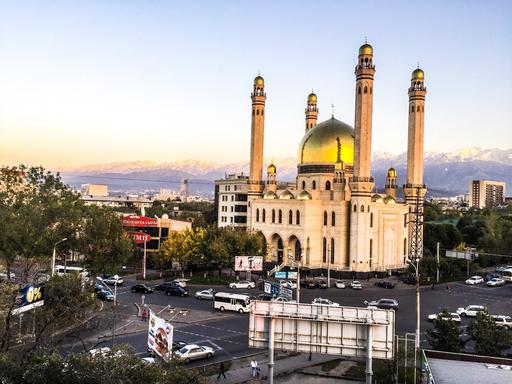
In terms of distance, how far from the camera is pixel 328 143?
6962 cm

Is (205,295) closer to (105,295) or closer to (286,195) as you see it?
(105,295)

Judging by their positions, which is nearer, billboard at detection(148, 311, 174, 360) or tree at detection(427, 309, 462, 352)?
billboard at detection(148, 311, 174, 360)

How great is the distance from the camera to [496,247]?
7406cm

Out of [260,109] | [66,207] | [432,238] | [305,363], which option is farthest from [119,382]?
[432,238]

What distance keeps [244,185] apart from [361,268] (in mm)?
35711

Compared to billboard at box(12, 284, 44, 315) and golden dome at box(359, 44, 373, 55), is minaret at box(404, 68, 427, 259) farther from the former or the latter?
billboard at box(12, 284, 44, 315)

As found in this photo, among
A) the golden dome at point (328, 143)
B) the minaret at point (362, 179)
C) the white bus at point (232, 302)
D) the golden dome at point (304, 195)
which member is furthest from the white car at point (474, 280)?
the white bus at point (232, 302)

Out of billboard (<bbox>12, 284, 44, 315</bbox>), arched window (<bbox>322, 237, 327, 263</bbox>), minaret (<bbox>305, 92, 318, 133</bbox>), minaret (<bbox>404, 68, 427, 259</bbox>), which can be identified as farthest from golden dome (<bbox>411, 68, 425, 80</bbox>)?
billboard (<bbox>12, 284, 44, 315</bbox>)

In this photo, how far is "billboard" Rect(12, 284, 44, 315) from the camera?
2633 centimetres

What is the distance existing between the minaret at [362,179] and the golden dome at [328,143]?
7.57 metres

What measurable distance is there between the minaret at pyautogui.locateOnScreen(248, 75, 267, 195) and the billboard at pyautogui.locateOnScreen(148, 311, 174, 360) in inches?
1843

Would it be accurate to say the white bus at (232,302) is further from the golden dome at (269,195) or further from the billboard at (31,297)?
the golden dome at (269,195)

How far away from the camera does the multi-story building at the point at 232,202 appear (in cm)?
9062

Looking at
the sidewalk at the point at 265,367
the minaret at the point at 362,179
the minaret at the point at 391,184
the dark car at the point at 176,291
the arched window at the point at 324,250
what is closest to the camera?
the sidewalk at the point at 265,367
